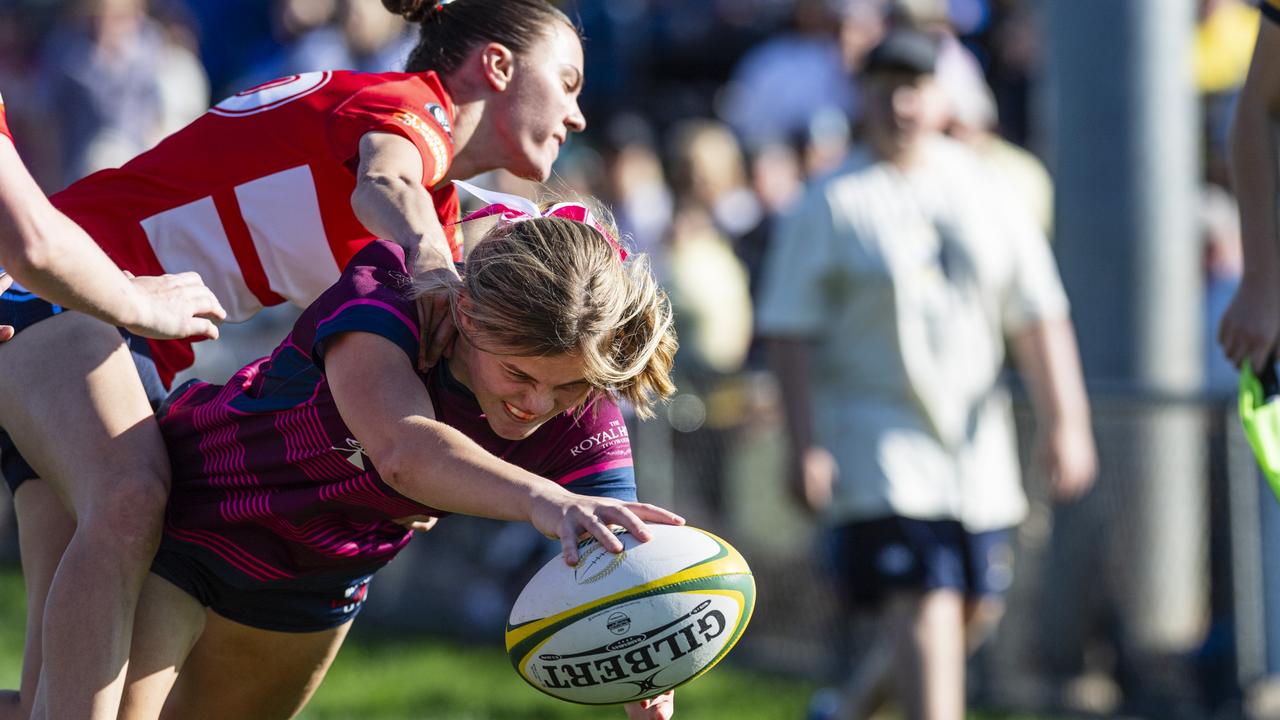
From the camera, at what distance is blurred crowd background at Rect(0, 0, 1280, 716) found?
6984 mm

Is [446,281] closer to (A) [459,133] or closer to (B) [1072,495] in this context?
(A) [459,133]

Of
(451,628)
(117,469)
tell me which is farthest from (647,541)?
(451,628)

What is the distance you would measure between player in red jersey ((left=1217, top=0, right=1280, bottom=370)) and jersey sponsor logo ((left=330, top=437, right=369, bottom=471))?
2.06 m

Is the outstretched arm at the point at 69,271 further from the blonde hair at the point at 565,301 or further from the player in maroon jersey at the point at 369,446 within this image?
the blonde hair at the point at 565,301

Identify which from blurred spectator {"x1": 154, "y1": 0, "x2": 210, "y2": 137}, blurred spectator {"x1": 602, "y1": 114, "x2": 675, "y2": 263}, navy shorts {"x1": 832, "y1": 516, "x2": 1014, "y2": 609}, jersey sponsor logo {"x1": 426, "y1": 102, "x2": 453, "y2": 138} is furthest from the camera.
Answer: blurred spectator {"x1": 154, "y1": 0, "x2": 210, "y2": 137}

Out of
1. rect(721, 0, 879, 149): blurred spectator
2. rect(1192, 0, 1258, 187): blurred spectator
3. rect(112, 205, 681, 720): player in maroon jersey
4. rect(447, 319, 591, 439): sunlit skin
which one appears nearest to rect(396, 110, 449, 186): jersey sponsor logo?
rect(112, 205, 681, 720): player in maroon jersey

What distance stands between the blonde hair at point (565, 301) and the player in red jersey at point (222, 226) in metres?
0.16

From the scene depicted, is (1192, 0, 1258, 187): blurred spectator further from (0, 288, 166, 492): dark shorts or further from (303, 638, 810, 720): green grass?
(0, 288, 166, 492): dark shorts

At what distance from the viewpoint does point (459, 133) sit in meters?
4.21

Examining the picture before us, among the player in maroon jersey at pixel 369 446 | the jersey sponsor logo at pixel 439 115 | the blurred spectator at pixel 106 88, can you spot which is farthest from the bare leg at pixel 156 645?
the blurred spectator at pixel 106 88

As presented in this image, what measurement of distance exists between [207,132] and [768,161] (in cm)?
582

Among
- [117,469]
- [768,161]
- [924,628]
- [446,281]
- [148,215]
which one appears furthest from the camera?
[768,161]

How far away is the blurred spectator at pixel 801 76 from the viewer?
9.64 metres

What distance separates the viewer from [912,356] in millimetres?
6188
